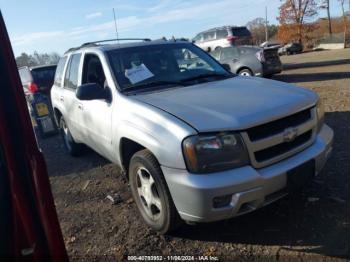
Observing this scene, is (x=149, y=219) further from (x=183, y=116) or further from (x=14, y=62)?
(x=14, y=62)

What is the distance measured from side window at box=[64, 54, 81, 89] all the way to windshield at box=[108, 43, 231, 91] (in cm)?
107

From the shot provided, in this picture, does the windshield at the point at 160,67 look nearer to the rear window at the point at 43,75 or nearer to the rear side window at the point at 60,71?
the rear side window at the point at 60,71

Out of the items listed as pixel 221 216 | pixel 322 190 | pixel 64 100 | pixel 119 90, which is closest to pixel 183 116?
pixel 221 216

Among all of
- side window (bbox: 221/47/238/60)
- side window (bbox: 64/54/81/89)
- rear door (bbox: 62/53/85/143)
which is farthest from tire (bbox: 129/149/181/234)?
side window (bbox: 221/47/238/60)

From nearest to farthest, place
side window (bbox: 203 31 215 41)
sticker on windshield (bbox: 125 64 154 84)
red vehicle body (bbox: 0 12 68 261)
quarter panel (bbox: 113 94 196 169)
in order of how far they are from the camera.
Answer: red vehicle body (bbox: 0 12 68 261), quarter panel (bbox: 113 94 196 169), sticker on windshield (bbox: 125 64 154 84), side window (bbox: 203 31 215 41)

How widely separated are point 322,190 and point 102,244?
94.9 inches

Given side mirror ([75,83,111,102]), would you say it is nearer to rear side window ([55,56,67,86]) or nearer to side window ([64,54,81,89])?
side window ([64,54,81,89])

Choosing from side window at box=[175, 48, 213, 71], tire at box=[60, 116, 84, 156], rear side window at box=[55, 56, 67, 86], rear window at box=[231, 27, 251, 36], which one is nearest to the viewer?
side window at box=[175, 48, 213, 71]

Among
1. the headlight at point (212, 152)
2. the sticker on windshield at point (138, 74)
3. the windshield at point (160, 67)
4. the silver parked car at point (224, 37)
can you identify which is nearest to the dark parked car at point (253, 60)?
the windshield at point (160, 67)

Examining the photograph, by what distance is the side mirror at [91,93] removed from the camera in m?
3.91

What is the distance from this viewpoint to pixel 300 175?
3.20 metres

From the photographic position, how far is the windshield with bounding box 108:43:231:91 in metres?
4.10

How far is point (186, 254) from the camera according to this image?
3242 mm

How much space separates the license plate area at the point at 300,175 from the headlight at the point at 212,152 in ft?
1.75
